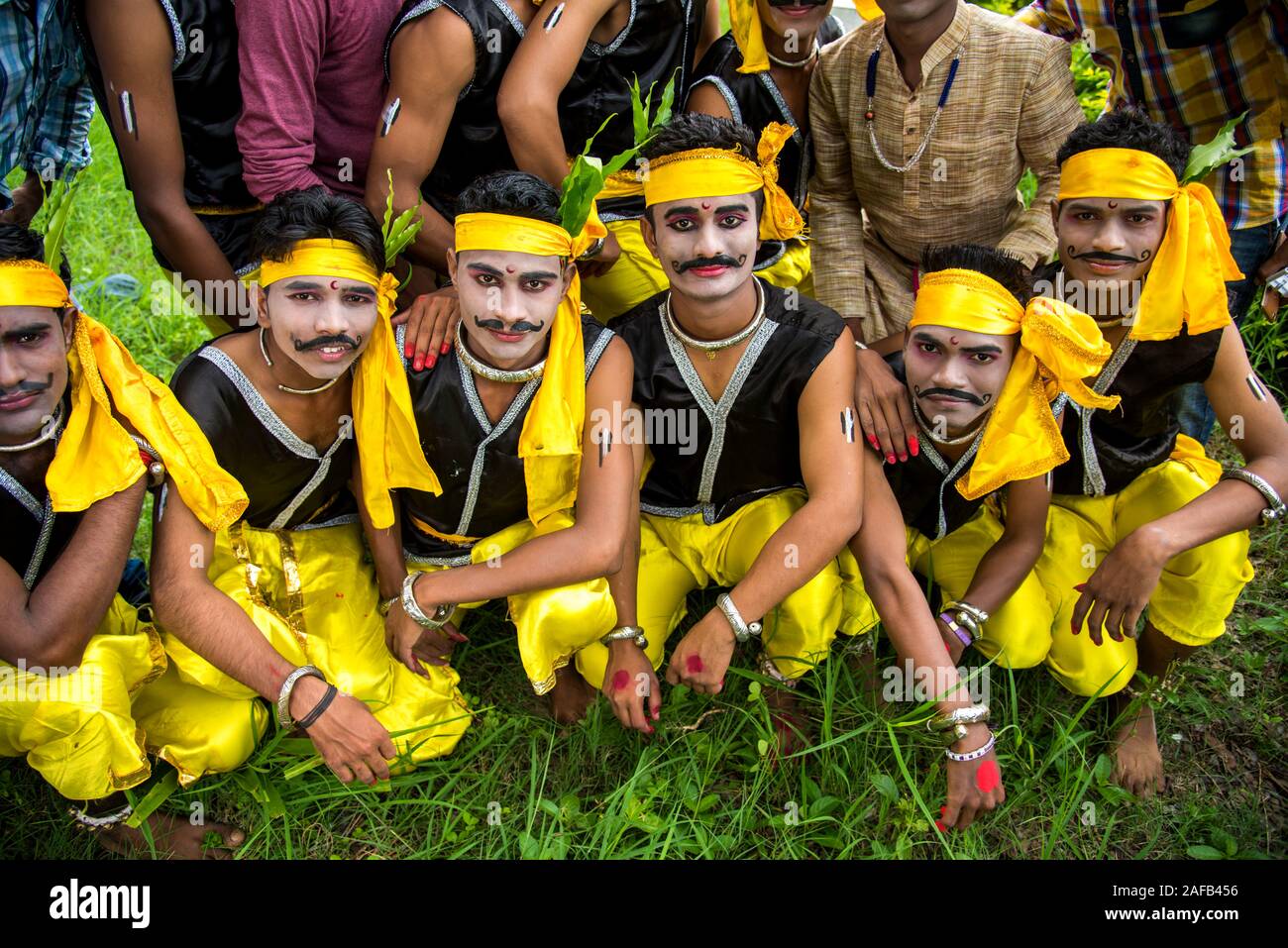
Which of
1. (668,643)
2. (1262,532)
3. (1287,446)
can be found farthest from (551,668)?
(1262,532)

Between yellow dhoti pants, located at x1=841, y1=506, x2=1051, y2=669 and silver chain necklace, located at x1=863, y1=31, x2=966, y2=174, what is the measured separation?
122cm

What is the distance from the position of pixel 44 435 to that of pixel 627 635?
5.47 feet

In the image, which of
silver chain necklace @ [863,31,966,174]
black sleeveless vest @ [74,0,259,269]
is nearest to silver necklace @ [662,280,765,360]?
silver chain necklace @ [863,31,966,174]

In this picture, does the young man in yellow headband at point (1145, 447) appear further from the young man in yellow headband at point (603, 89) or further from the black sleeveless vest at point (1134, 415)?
the young man in yellow headband at point (603, 89)

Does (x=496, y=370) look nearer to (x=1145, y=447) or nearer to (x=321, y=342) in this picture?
(x=321, y=342)

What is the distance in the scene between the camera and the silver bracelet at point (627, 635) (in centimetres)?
325

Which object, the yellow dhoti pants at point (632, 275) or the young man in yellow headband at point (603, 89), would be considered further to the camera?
the yellow dhoti pants at point (632, 275)

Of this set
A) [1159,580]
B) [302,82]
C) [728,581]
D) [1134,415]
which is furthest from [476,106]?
[1159,580]

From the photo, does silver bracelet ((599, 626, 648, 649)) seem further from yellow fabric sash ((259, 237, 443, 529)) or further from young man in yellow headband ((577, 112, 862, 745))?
yellow fabric sash ((259, 237, 443, 529))

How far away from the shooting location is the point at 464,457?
326cm

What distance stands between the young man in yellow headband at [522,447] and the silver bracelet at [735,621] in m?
0.33

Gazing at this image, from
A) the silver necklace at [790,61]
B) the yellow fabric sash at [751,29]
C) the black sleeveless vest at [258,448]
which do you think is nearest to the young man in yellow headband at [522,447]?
the black sleeveless vest at [258,448]

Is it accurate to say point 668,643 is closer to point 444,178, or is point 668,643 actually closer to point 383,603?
point 383,603

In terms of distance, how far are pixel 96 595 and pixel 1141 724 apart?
10.0 feet
